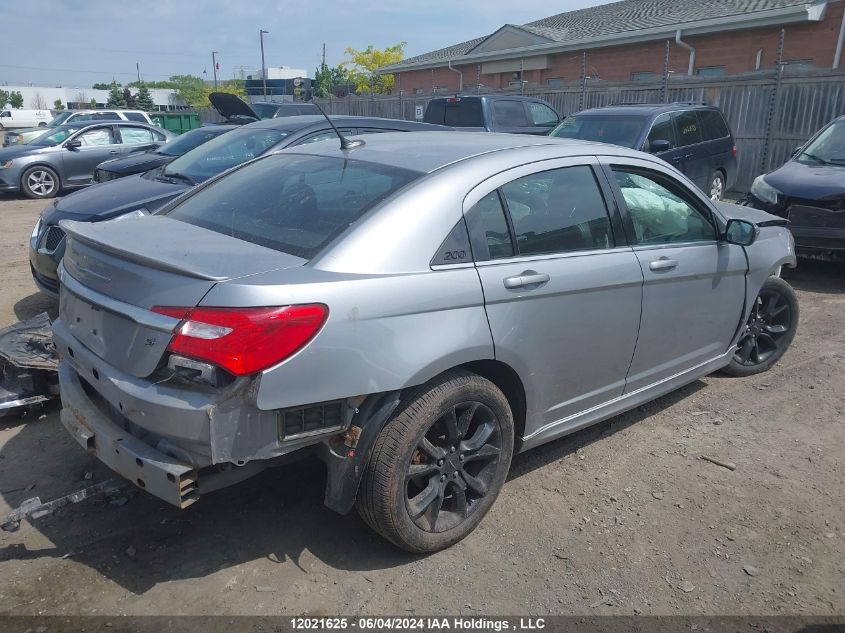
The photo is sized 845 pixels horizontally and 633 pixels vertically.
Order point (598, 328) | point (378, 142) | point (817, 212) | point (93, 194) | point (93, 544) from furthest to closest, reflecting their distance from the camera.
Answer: point (817, 212) → point (93, 194) → point (378, 142) → point (598, 328) → point (93, 544)

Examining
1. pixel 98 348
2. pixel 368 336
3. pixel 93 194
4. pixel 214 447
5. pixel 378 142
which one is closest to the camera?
pixel 214 447

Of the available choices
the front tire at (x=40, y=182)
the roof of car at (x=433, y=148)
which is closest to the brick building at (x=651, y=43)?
the front tire at (x=40, y=182)

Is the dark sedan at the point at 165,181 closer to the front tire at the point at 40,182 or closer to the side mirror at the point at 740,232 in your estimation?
the side mirror at the point at 740,232

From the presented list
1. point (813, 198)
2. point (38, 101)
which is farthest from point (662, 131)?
point (38, 101)

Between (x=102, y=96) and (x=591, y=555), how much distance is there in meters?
96.8

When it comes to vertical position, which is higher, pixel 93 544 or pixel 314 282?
pixel 314 282

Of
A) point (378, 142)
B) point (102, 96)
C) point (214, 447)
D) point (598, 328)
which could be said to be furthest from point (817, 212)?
point (102, 96)

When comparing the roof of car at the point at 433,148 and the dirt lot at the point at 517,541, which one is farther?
the roof of car at the point at 433,148

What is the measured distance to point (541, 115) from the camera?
13.0 m

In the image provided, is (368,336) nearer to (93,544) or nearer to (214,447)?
(214,447)

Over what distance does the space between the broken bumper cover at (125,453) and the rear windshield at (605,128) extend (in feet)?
26.5

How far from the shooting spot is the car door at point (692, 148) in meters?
10.2

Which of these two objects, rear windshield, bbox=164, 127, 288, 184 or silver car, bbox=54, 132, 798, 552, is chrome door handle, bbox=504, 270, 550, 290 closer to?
silver car, bbox=54, 132, 798, 552

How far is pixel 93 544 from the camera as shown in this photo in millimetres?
2961
